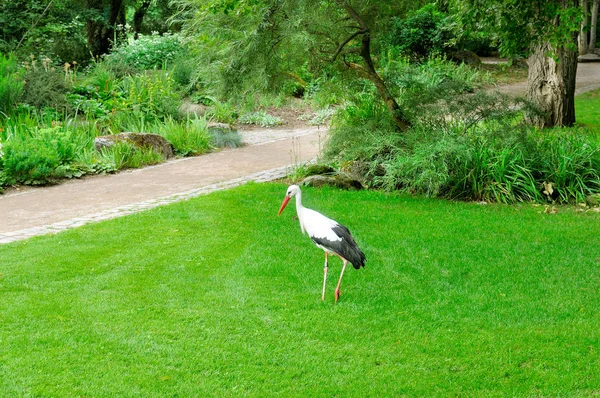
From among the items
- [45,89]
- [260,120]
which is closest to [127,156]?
[45,89]

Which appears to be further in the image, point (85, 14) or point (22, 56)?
point (85, 14)

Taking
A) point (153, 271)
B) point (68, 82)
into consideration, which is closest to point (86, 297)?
point (153, 271)

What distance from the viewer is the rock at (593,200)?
9.08 meters

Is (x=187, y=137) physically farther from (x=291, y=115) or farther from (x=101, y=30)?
(x=101, y=30)

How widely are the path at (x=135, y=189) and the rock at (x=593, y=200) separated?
434 cm

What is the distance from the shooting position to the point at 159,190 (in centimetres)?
1012

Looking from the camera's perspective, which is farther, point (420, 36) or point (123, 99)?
point (420, 36)

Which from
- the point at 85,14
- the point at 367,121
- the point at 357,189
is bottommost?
the point at 357,189

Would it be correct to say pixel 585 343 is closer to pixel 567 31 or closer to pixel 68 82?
pixel 567 31

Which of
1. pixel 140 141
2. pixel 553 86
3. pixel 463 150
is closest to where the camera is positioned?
pixel 463 150

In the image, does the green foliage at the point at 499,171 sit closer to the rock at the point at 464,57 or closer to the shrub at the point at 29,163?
the shrub at the point at 29,163

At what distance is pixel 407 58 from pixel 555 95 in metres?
8.39

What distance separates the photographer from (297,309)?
585 centimetres

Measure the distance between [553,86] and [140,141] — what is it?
7.57 metres
